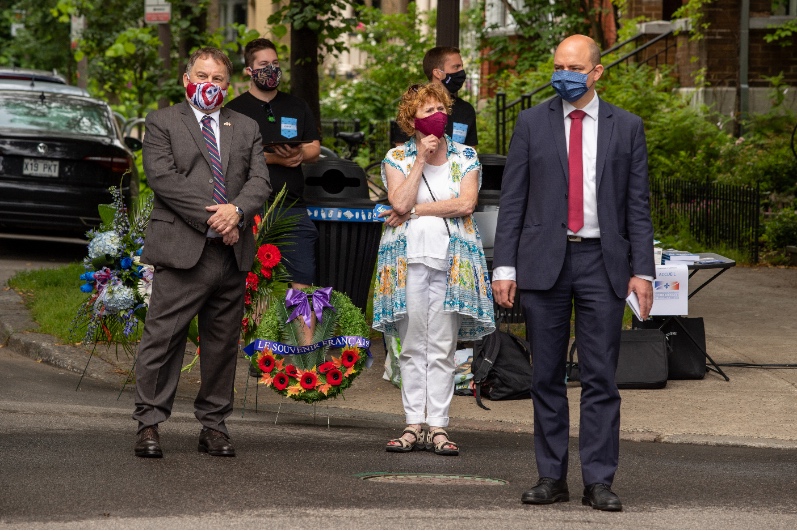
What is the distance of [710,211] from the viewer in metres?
16.1

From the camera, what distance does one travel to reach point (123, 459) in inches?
261

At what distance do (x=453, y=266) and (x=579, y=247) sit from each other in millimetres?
1371

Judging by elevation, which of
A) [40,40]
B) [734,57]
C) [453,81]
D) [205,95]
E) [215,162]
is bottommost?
[215,162]

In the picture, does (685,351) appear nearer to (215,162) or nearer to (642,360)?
(642,360)

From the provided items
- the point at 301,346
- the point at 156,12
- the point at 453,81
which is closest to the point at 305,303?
the point at 301,346

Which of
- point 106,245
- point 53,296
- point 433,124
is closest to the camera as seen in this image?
point 433,124

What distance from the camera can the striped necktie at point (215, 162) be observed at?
688 cm

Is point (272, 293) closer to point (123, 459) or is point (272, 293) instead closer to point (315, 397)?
point (315, 397)

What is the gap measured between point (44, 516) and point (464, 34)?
28.2 metres

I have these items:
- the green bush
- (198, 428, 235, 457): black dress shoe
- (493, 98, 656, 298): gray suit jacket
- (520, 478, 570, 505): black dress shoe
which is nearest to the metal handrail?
the green bush

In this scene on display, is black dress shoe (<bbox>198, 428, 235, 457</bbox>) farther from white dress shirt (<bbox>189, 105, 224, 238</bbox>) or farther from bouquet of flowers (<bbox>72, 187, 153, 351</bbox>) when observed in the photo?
bouquet of flowers (<bbox>72, 187, 153, 351</bbox>)

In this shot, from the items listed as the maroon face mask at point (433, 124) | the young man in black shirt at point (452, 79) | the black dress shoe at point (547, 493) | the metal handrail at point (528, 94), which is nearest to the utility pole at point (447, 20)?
the young man in black shirt at point (452, 79)

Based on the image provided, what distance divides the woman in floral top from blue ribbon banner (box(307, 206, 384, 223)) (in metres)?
1.96

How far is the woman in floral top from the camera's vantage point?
721 cm
